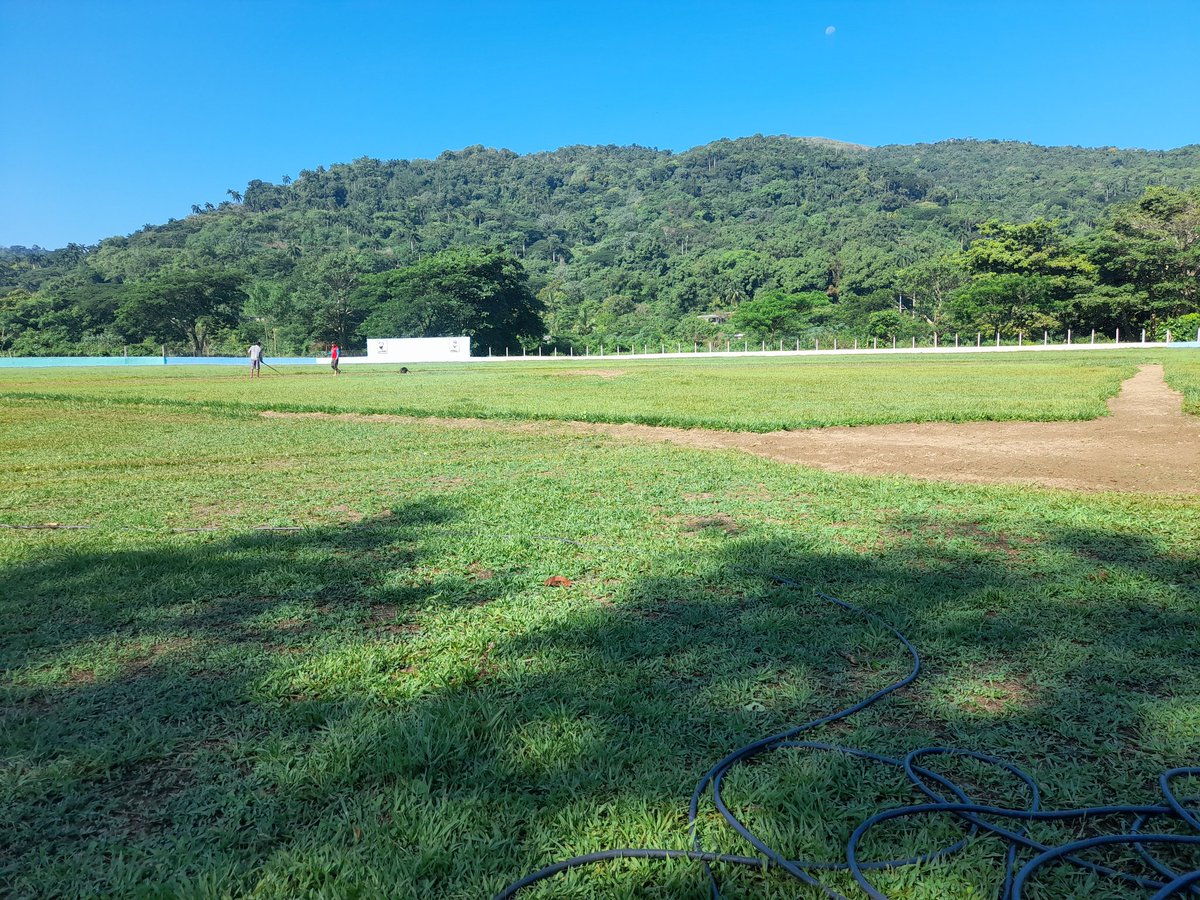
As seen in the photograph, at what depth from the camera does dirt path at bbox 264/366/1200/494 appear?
7.29 m

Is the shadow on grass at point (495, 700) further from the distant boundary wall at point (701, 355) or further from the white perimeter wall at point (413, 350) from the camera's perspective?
the white perimeter wall at point (413, 350)

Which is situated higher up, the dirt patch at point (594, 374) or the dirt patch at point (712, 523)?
the dirt patch at point (594, 374)

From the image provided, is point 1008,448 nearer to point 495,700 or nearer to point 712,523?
point 712,523

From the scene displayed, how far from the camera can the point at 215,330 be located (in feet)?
279

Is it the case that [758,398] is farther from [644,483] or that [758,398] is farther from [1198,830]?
[1198,830]

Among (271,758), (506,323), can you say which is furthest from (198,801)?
(506,323)

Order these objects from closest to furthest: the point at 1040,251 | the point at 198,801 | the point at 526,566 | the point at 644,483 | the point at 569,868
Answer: the point at 569,868 < the point at 198,801 < the point at 526,566 < the point at 644,483 < the point at 1040,251

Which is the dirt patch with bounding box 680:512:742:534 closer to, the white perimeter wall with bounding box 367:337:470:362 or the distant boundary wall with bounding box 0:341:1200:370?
the distant boundary wall with bounding box 0:341:1200:370

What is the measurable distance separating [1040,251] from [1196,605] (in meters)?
71.5

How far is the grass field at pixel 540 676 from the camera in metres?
2.02

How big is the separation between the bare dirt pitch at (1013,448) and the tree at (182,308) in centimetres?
8467

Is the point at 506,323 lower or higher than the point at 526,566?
higher

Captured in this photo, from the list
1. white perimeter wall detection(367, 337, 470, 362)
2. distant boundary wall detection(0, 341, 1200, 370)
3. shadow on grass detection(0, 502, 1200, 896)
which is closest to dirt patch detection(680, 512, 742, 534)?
shadow on grass detection(0, 502, 1200, 896)

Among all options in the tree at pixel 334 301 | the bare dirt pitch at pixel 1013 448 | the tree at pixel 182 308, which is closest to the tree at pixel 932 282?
the tree at pixel 334 301
